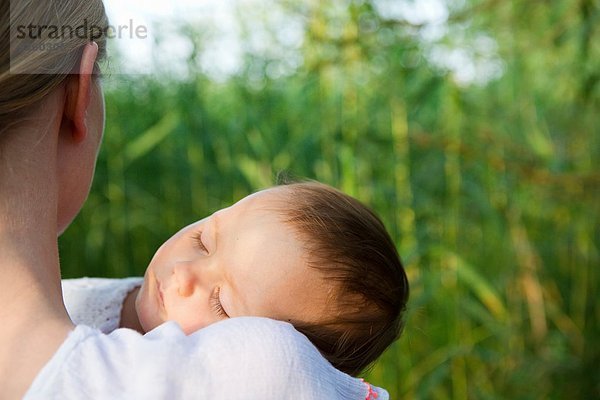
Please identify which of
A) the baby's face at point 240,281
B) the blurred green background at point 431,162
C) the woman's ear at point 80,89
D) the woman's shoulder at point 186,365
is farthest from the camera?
the blurred green background at point 431,162

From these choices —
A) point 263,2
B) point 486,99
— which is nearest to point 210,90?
point 263,2

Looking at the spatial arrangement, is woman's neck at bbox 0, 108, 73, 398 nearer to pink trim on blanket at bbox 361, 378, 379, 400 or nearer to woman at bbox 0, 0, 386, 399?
woman at bbox 0, 0, 386, 399

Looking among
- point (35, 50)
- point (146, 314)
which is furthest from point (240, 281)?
point (35, 50)

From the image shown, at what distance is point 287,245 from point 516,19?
160 centimetres

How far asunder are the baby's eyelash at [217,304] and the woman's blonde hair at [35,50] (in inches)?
14.0

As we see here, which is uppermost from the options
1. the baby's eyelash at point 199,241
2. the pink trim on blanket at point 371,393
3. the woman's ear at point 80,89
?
the woman's ear at point 80,89

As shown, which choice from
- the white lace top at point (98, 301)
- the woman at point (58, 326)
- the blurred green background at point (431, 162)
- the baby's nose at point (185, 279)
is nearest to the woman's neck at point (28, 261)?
the woman at point (58, 326)

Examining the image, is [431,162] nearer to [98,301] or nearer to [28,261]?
[98,301]

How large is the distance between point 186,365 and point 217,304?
1.12 ft

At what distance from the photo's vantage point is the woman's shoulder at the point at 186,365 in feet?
2.76

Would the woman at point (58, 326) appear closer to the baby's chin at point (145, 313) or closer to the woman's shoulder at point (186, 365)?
the woman's shoulder at point (186, 365)

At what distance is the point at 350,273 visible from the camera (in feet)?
4.02

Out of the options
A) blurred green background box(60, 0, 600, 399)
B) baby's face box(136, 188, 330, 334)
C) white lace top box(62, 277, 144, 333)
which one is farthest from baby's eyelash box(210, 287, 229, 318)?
blurred green background box(60, 0, 600, 399)

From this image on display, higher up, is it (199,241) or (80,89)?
(80,89)
